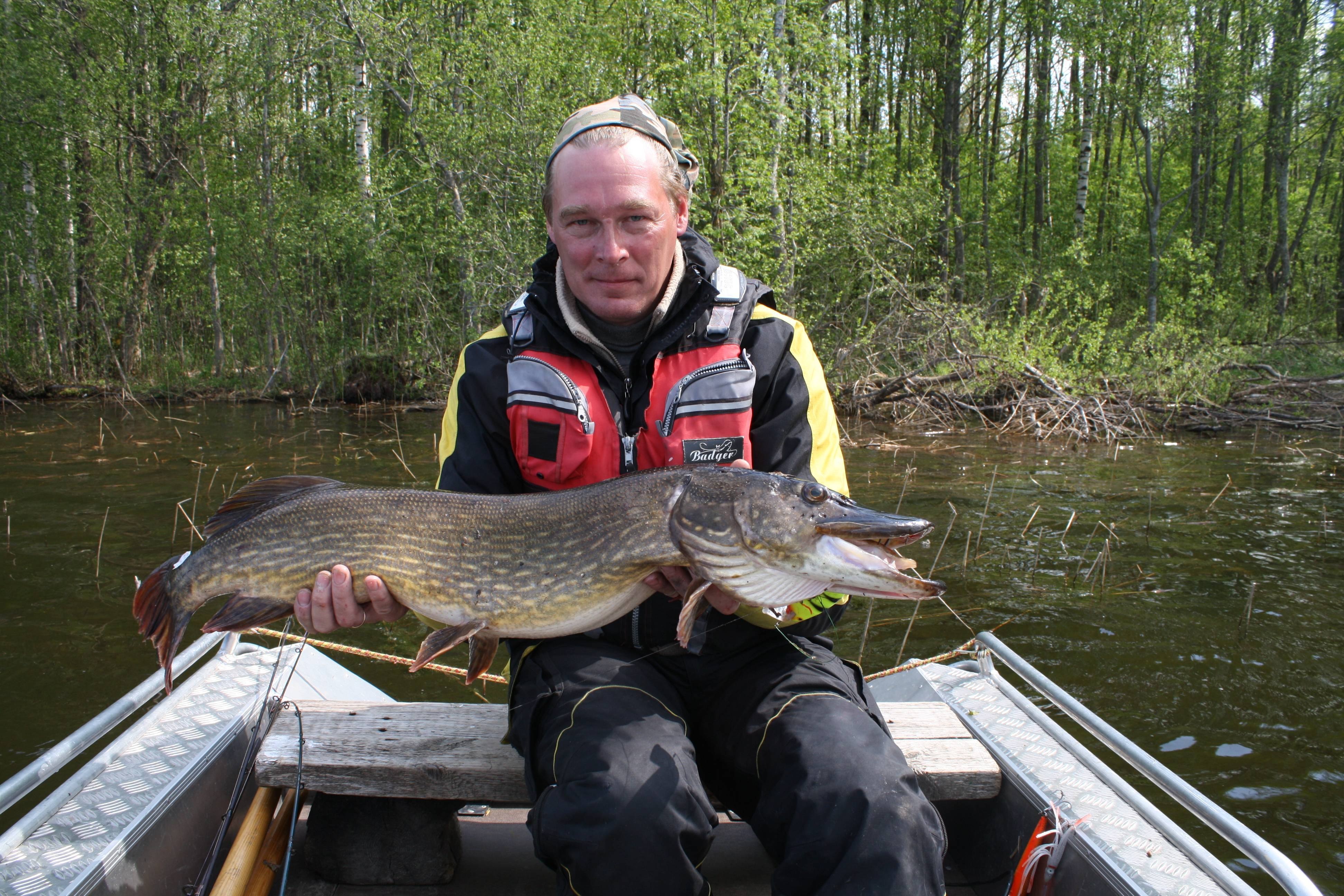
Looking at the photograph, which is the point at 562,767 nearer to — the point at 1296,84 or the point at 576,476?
the point at 576,476

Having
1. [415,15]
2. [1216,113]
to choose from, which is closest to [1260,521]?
[415,15]

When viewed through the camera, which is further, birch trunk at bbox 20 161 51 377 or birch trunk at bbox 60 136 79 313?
birch trunk at bbox 60 136 79 313

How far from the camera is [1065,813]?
2.09 m

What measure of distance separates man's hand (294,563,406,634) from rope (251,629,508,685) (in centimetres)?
18

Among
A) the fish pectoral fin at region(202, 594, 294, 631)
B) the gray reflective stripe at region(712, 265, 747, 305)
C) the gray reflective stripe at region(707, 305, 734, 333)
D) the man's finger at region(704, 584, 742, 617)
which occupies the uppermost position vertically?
the gray reflective stripe at region(712, 265, 747, 305)

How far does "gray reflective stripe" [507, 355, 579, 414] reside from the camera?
2365 millimetres

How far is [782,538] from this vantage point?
191 centimetres

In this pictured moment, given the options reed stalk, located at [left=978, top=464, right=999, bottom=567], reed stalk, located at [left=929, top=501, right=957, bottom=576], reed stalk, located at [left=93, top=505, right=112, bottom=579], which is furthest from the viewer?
reed stalk, located at [left=978, top=464, right=999, bottom=567]

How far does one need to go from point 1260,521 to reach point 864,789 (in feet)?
22.7

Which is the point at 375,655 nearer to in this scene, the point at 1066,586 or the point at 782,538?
the point at 782,538

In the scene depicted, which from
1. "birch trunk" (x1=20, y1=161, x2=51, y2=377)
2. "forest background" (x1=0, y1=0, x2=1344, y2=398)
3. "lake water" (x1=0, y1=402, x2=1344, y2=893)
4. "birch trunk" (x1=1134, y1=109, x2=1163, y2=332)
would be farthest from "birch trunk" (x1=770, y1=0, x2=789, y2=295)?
"birch trunk" (x1=20, y1=161, x2=51, y2=377)

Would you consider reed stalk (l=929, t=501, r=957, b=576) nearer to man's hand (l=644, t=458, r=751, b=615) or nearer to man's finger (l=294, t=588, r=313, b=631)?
man's hand (l=644, t=458, r=751, b=615)

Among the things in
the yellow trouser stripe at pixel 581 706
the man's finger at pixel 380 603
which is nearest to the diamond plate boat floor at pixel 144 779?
→ the man's finger at pixel 380 603

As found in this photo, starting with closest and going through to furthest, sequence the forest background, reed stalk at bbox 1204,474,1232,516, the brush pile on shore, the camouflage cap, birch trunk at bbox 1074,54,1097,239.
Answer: the camouflage cap
reed stalk at bbox 1204,474,1232,516
the brush pile on shore
the forest background
birch trunk at bbox 1074,54,1097,239
